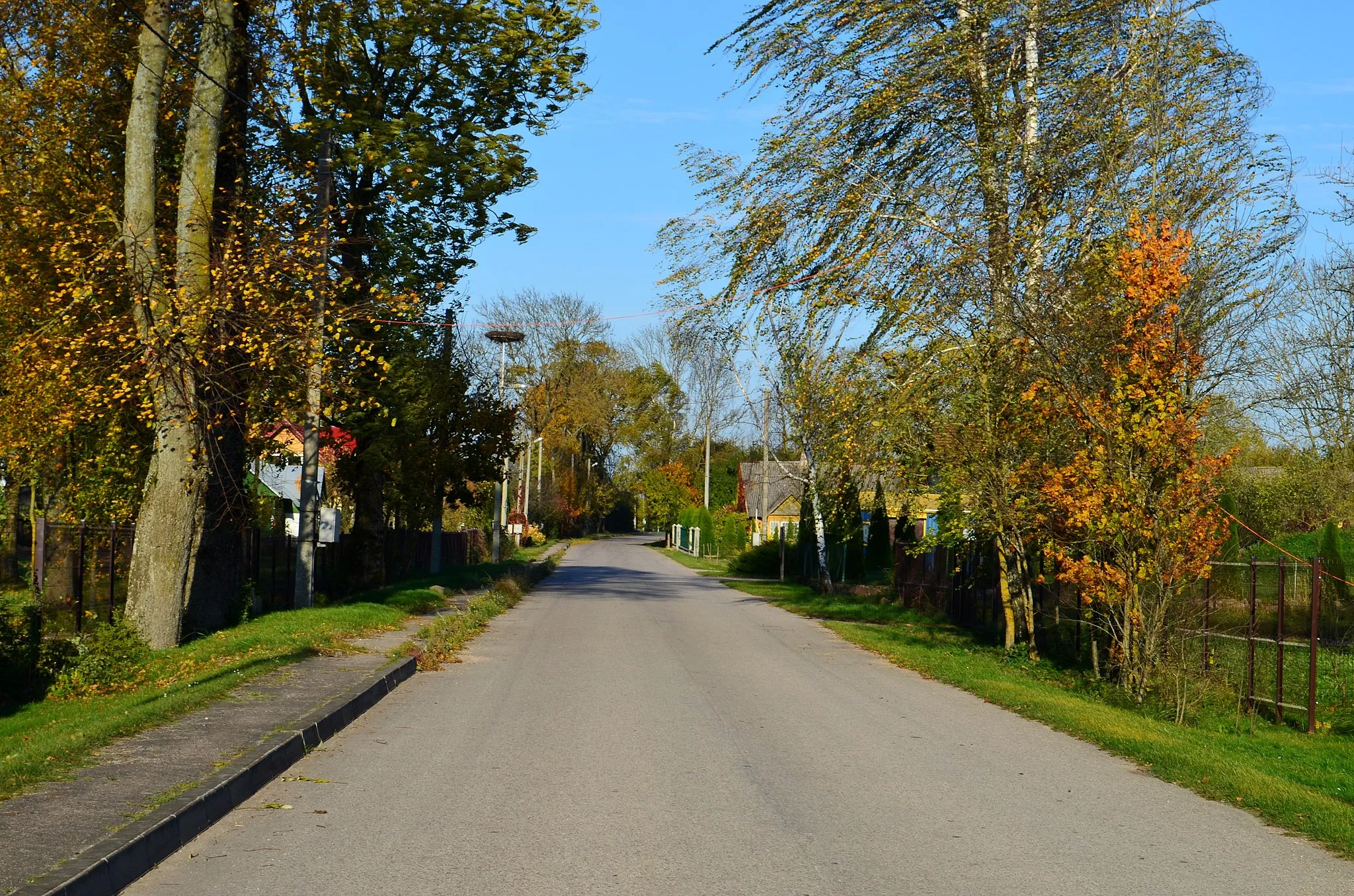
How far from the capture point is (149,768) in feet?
26.0

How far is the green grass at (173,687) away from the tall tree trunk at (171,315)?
0.87m

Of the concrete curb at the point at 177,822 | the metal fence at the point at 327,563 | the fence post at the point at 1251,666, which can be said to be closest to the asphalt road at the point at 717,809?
the concrete curb at the point at 177,822

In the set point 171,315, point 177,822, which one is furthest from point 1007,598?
point 177,822

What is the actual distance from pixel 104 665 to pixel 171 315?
4125mm

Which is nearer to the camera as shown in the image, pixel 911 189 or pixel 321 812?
pixel 321 812

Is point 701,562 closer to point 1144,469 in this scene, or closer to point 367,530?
point 367,530

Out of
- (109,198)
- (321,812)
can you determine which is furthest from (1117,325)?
(109,198)

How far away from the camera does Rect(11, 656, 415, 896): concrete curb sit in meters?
5.52

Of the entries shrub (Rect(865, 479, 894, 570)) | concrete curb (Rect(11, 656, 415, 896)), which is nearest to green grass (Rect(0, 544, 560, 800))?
concrete curb (Rect(11, 656, 415, 896))

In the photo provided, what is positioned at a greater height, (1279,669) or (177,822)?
(1279,669)

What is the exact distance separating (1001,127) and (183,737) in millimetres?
12816

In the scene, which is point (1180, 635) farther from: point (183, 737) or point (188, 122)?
point (188, 122)

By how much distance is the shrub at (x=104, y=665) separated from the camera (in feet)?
41.1

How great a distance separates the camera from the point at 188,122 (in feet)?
52.4
